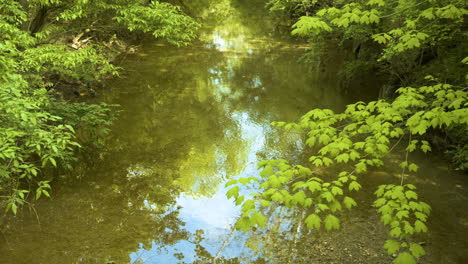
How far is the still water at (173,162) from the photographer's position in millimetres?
6172

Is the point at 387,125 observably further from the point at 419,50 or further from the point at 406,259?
the point at 419,50

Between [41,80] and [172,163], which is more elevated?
[41,80]

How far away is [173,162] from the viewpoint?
8930 millimetres

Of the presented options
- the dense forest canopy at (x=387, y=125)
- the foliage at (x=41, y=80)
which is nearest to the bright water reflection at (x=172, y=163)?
the foliage at (x=41, y=80)

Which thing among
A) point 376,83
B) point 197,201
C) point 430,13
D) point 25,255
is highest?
point 376,83

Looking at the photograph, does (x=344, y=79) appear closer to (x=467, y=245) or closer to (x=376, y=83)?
(x=376, y=83)

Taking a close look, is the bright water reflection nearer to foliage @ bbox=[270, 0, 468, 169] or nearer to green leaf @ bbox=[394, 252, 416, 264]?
foliage @ bbox=[270, 0, 468, 169]

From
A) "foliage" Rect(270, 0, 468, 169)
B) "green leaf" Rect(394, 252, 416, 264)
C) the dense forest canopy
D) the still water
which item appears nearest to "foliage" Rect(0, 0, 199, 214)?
the still water

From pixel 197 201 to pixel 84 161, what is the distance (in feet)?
10.1

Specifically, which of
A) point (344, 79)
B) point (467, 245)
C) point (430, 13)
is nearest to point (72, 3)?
point (430, 13)

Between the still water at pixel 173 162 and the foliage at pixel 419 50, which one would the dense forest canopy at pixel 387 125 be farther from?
the still water at pixel 173 162

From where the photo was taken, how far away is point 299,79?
49.9ft

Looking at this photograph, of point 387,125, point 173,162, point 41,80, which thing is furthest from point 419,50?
point 41,80

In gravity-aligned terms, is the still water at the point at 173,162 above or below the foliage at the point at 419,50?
below
